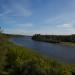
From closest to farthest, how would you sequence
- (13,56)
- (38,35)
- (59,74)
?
(59,74) < (13,56) < (38,35)

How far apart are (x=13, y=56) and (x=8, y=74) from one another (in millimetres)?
6666

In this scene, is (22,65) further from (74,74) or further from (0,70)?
(74,74)

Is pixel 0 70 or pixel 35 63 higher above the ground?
pixel 35 63

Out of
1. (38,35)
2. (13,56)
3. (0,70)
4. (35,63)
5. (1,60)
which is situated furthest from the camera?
(38,35)

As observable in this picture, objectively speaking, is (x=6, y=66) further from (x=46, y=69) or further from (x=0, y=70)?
(x=46, y=69)

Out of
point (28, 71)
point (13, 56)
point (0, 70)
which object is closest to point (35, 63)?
point (28, 71)

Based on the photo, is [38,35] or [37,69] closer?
[37,69]

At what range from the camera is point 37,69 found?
10703 millimetres

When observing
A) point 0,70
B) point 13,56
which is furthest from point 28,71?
point 13,56

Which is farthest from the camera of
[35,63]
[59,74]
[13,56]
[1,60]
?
[13,56]

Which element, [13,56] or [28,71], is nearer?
[28,71]

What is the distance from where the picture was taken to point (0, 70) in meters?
12.7

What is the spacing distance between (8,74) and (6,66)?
2940mm

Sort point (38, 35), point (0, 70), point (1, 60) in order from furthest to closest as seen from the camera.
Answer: point (38, 35) < point (1, 60) < point (0, 70)
